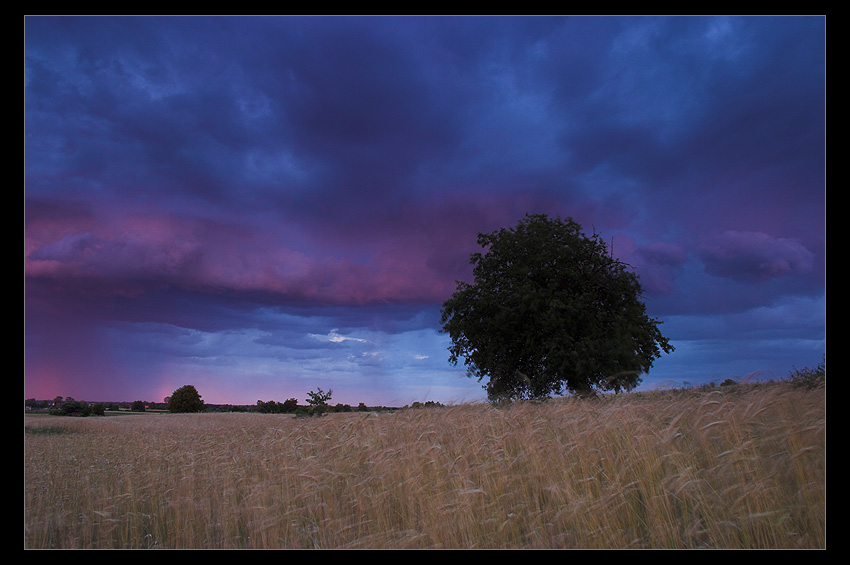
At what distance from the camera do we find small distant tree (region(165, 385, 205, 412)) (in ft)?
88.8

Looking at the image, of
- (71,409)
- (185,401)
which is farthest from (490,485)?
(185,401)

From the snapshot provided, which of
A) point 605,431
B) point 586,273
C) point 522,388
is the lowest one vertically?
point 522,388

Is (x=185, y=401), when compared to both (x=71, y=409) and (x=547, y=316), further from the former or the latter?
(x=547, y=316)

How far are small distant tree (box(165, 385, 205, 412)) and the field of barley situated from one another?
19.6 meters

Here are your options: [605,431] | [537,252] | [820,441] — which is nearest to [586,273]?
[537,252]

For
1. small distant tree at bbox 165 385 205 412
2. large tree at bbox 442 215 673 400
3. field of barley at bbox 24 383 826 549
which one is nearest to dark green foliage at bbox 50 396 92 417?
field of barley at bbox 24 383 826 549

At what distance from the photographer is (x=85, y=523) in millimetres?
6355

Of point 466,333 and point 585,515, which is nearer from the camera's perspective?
point 585,515

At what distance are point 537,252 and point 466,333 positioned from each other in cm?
538

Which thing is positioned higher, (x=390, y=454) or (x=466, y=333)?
(x=466, y=333)

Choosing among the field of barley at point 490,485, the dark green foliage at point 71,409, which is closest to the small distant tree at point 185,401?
the dark green foliage at point 71,409

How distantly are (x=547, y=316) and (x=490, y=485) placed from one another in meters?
14.0

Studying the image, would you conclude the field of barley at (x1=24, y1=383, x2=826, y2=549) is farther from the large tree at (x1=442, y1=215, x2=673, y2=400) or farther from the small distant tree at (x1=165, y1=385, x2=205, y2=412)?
the small distant tree at (x1=165, y1=385, x2=205, y2=412)
